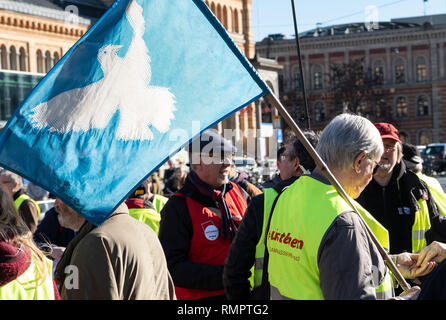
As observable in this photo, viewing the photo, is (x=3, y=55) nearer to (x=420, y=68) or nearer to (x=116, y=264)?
(x=116, y=264)

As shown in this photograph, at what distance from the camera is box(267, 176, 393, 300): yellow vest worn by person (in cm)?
311

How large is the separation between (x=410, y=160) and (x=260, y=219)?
2483mm

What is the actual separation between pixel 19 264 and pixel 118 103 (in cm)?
94

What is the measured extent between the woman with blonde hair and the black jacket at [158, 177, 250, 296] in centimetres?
92

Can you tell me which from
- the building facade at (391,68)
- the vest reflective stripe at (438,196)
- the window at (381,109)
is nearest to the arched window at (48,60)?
the building facade at (391,68)

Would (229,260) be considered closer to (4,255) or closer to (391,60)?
(4,255)

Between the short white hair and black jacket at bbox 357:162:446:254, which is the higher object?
the short white hair

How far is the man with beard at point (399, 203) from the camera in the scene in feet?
16.6

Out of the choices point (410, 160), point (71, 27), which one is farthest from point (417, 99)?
point (410, 160)

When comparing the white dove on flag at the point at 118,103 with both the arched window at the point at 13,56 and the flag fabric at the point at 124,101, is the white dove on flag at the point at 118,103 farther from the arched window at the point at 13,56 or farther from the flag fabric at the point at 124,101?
the arched window at the point at 13,56

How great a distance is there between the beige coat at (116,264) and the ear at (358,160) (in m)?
1.04

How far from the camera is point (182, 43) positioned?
146 inches

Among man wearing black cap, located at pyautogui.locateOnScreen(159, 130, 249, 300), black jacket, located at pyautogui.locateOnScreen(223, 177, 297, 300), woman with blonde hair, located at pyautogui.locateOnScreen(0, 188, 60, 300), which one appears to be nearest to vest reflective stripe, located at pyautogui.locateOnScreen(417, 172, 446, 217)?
man wearing black cap, located at pyautogui.locateOnScreen(159, 130, 249, 300)

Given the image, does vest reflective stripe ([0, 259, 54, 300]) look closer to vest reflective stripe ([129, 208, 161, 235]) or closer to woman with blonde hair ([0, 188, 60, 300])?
woman with blonde hair ([0, 188, 60, 300])
